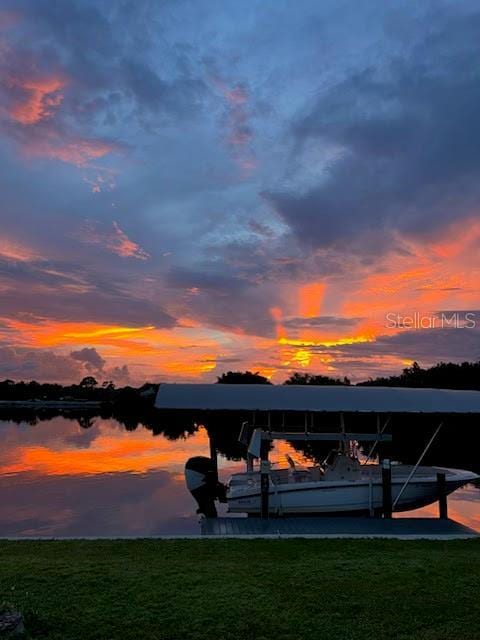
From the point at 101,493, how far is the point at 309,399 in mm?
11188

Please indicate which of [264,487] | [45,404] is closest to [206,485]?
[264,487]

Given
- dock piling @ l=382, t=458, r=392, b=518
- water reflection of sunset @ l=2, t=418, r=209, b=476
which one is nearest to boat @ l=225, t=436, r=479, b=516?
dock piling @ l=382, t=458, r=392, b=518

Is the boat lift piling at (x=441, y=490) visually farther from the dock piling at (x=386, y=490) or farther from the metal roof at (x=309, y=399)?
the metal roof at (x=309, y=399)

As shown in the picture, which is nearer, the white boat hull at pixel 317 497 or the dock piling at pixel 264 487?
the dock piling at pixel 264 487

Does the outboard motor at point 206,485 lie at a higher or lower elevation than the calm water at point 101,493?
higher

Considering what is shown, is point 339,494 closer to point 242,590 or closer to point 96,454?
point 242,590

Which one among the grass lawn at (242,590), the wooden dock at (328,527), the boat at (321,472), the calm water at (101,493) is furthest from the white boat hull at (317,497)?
the grass lawn at (242,590)

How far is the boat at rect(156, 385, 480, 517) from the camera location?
14.7 m

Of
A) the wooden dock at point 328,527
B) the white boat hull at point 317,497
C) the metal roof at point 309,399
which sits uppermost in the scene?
the metal roof at point 309,399

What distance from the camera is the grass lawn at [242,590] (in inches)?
221

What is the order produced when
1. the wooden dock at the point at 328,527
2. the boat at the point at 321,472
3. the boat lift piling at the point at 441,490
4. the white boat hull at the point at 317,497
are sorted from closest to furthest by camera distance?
the wooden dock at the point at 328,527, the boat at the point at 321,472, the boat lift piling at the point at 441,490, the white boat hull at the point at 317,497

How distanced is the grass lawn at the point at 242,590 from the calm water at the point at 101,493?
782 centimetres

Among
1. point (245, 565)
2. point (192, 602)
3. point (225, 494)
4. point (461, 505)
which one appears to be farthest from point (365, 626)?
point (461, 505)

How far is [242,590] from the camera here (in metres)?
6.73
